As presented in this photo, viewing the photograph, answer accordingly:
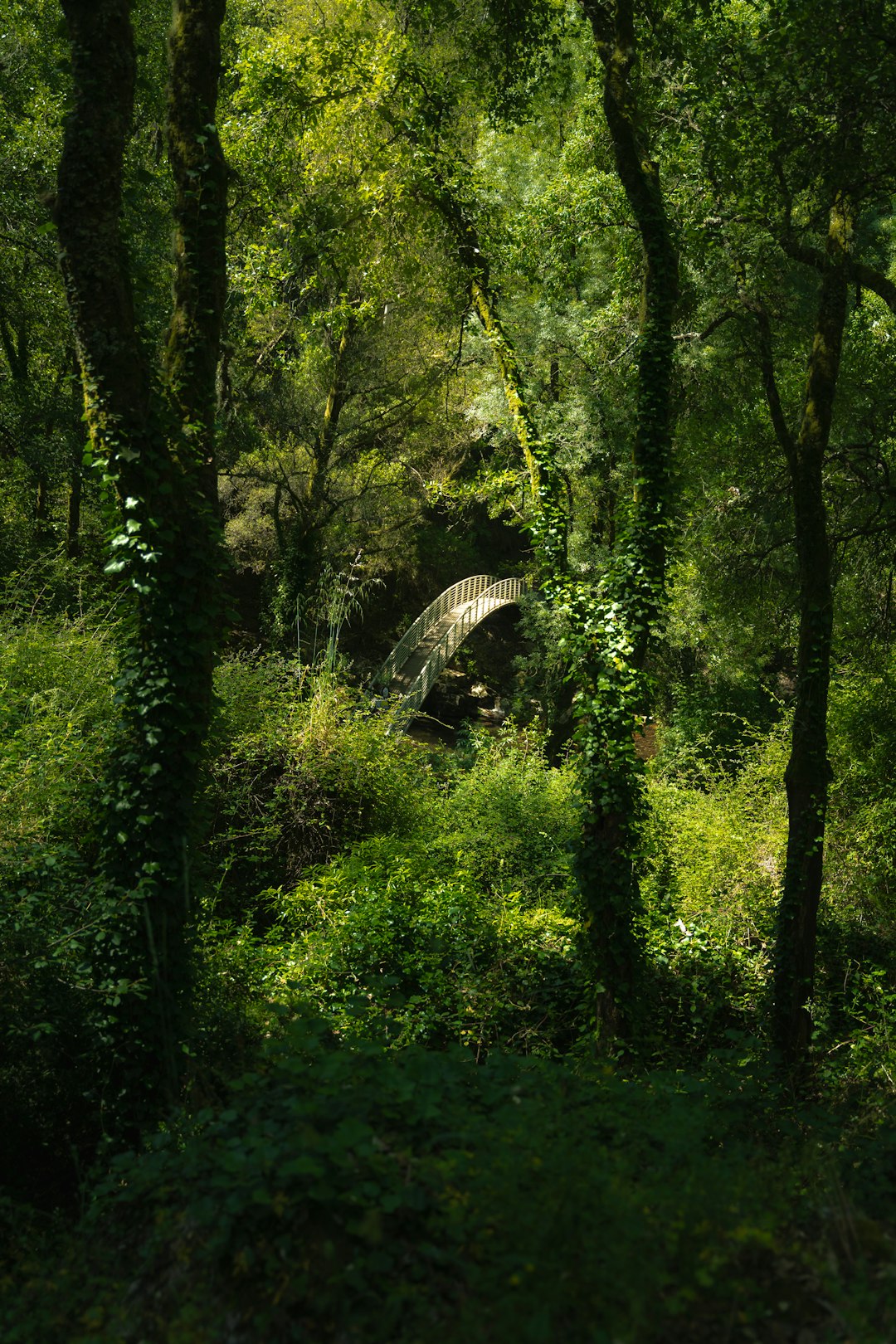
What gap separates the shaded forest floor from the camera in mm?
2391

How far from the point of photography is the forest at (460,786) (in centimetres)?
258

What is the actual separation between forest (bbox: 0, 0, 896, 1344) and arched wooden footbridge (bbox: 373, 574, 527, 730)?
439cm

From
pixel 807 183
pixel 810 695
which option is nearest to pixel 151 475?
pixel 810 695

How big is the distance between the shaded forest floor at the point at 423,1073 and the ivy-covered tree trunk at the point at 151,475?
0.28 meters

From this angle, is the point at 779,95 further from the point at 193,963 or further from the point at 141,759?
the point at 193,963

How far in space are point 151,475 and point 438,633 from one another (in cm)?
1717

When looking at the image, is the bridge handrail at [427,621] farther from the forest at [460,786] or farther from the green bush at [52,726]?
the green bush at [52,726]

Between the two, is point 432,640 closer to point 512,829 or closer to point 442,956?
point 512,829

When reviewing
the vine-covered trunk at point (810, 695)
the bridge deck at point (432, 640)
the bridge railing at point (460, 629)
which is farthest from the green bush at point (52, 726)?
the bridge deck at point (432, 640)

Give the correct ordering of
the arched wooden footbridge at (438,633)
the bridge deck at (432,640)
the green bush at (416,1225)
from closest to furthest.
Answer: the green bush at (416,1225) → the arched wooden footbridge at (438,633) → the bridge deck at (432,640)

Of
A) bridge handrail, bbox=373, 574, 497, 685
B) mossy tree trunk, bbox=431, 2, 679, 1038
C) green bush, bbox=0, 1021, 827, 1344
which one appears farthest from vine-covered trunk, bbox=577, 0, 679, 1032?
bridge handrail, bbox=373, 574, 497, 685

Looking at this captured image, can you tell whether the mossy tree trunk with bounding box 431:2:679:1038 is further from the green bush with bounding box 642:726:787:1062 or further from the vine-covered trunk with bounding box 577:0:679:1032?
the green bush with bounding box 642:726:787:1062

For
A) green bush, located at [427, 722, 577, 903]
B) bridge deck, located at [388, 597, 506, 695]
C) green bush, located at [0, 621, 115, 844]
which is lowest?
green bush, located at [427, 722, 577, 903]

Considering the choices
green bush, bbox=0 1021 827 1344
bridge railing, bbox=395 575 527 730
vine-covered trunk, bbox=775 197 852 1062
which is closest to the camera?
green bush, bbox=0 1021 827 1344
